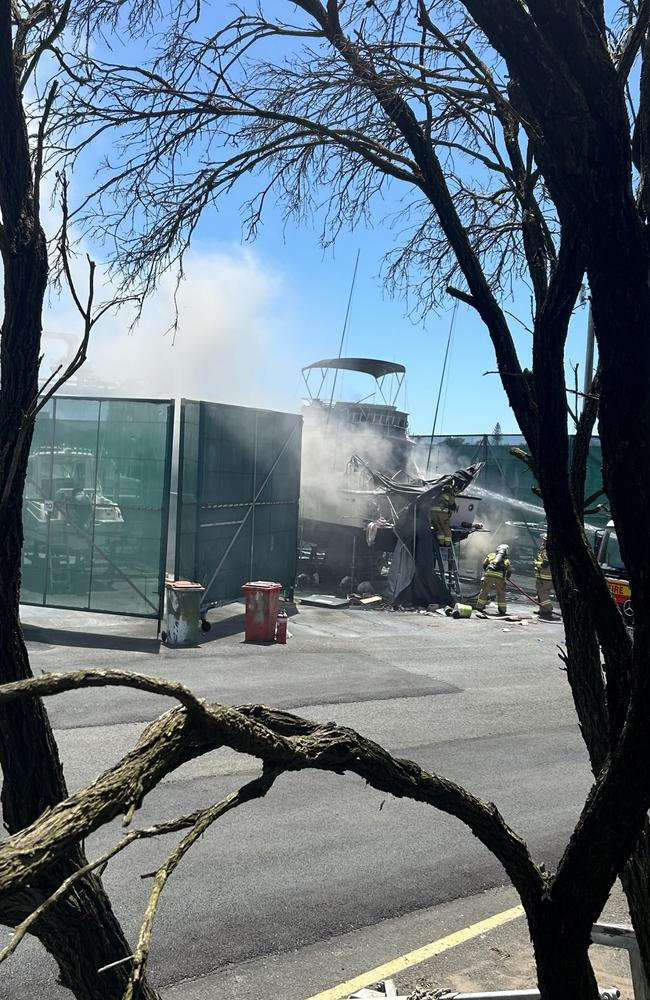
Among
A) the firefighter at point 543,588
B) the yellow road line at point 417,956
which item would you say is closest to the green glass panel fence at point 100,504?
the firefighter at point 543,588

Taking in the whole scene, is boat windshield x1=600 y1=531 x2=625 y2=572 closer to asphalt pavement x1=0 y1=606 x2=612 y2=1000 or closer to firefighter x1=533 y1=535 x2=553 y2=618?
firefighter x1=533 y1=535 x2=553 y2=618

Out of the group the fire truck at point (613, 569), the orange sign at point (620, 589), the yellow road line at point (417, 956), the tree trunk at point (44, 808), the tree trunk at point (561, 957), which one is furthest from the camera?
the orange sign at point (620, 589)

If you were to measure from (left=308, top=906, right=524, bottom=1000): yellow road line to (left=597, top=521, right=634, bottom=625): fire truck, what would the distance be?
675cm

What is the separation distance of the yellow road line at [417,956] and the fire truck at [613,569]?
22.1 ft

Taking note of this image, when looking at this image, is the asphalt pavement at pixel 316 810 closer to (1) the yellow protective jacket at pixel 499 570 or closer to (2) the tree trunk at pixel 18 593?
(2) the tree trunk at pixel 18 593

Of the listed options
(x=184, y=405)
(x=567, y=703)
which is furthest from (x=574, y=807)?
(x=184, y=405)

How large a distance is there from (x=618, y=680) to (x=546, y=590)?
1468cm

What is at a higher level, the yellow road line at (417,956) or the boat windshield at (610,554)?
the boat windshield at (610,554)

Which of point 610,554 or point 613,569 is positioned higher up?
point 610,554

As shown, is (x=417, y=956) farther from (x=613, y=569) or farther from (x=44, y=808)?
(x=613, y=569)

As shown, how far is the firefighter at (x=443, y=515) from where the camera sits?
59.2 feet

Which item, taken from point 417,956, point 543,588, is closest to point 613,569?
point 543,588

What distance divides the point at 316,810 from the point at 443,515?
476 inches

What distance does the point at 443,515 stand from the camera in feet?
59.5
